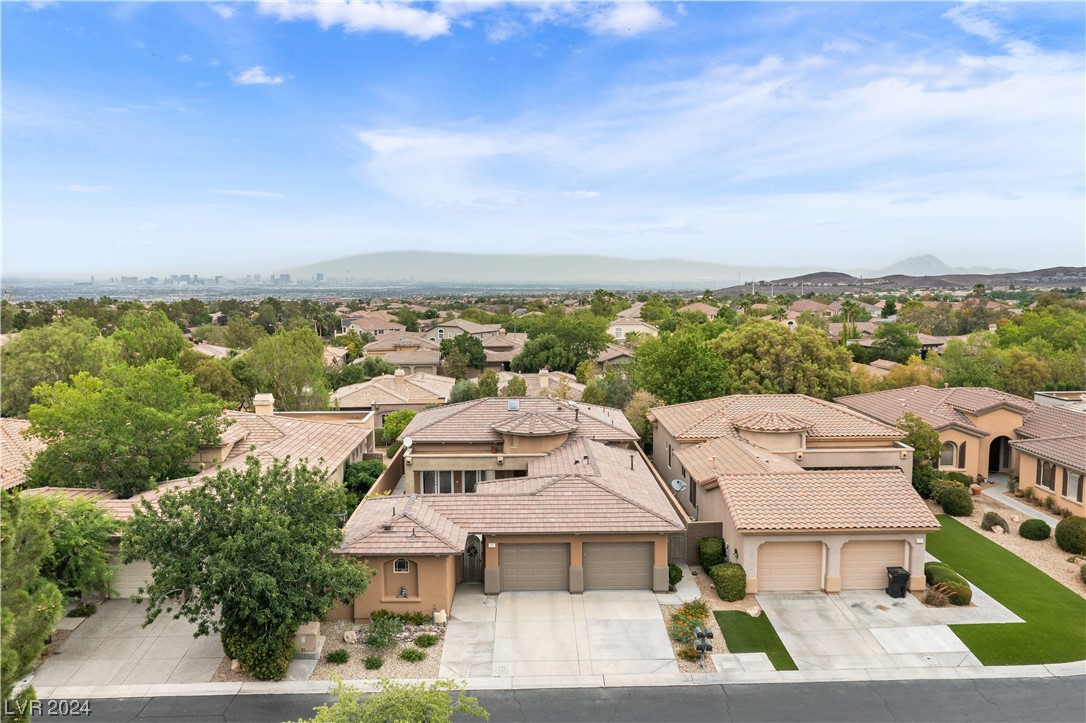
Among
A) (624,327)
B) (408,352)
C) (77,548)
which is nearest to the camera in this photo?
(77,548)

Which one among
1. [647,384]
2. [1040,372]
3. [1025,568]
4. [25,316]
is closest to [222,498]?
[1025,568]

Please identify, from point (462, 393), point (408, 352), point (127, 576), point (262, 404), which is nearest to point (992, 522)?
point (127, 576)

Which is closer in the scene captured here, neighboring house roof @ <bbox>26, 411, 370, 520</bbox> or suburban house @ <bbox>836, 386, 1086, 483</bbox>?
neighboring house roof @ <bbox>26, 411, 370, 520</bbox>

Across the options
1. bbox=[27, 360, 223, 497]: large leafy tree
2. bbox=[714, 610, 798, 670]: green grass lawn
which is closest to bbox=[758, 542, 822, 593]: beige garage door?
bbox=[714, 610, 798, 670]: green grass lawn

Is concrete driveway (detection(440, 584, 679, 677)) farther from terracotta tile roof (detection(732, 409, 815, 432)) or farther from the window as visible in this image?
the window

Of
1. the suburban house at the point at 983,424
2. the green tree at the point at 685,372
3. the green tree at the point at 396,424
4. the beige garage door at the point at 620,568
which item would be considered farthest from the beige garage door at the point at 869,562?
the green tree at the point at 396,424

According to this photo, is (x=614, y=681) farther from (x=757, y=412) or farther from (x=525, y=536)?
(x=757, y=412)

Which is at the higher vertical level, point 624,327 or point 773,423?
point 773,423
